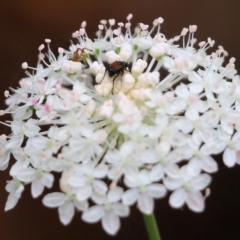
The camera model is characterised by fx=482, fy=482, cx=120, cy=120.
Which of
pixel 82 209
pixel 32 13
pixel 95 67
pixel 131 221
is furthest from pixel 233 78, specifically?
pixel 32 13

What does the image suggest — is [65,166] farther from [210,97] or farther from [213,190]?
[213,190]

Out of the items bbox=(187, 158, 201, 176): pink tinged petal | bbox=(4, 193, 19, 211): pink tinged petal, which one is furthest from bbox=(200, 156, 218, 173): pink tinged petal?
bbox=(4, 193, 19, 211): pink tinged petal

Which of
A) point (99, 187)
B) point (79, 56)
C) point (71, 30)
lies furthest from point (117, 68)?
point (71, 30)

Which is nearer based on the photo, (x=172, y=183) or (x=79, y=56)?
(x=172, y=183)

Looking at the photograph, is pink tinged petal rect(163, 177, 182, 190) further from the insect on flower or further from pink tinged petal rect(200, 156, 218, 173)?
the insect on flower

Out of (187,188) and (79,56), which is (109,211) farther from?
(79,56)

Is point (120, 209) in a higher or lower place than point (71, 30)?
lower
